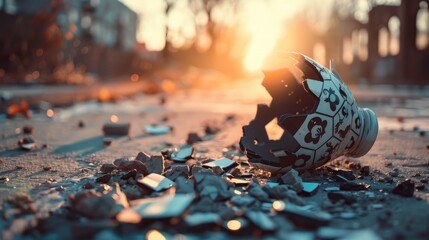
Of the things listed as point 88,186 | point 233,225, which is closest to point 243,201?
point 233,225

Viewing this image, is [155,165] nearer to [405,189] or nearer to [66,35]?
Answer: [405,189]

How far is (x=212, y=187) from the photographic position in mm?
2797

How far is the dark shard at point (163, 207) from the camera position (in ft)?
7.38

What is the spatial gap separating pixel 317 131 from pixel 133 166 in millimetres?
1293

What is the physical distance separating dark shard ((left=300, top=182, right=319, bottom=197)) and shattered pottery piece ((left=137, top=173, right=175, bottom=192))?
81 centimetres

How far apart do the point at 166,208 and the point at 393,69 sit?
80.9ft

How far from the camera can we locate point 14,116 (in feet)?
25.5

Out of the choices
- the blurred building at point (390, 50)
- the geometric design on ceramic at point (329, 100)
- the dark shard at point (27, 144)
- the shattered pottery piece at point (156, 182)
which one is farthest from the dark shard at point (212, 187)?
the blurred building at point (390, 50)

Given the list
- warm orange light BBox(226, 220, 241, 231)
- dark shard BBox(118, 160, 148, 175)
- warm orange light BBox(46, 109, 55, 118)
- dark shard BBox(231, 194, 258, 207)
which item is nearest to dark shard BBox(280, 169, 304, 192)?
dark shard BBox(231, 194, 258, 207)

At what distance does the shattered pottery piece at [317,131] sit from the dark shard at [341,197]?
504 millimetres

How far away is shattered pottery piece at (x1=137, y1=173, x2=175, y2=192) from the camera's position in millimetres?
2856

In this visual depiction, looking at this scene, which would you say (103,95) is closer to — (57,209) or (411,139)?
(411,139)

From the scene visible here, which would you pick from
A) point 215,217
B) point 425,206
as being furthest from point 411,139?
point 215,217

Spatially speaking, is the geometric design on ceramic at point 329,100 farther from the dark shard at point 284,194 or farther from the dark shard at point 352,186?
the dark shard at point 284,194
